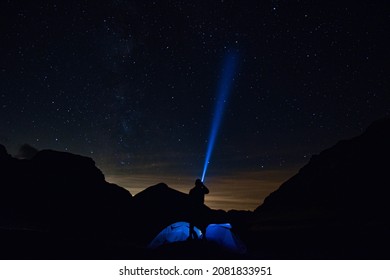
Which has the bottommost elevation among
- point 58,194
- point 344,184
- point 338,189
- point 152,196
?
point 338,189

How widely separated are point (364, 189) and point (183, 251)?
8193 cm

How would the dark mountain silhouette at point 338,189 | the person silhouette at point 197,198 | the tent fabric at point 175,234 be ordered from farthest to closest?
1. the dark mountain silhouette at point 338,189
2. the tent fabric at point 175,234
3. the person silhouette at point 197,198

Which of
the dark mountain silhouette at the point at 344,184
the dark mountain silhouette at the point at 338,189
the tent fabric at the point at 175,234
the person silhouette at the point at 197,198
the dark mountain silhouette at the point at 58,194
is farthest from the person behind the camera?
the dark mountain silhouette at the point at 58,194

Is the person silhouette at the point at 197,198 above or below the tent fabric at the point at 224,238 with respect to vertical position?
above

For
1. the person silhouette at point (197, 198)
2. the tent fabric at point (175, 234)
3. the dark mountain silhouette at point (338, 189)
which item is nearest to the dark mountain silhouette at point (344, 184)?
the dark mountain silhouette at point (338, 189)

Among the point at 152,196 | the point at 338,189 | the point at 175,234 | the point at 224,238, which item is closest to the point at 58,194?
the point at 152,196

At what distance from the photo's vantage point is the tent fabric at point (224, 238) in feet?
40.5

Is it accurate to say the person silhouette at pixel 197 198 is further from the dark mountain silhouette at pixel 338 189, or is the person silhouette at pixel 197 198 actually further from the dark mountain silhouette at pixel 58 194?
the dark mountain silhouette at pixel 58 194

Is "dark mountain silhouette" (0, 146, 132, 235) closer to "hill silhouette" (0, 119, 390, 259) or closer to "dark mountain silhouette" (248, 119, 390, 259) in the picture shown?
"hill silhouette" (0, 119, 390, 259)

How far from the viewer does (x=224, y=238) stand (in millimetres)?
12633

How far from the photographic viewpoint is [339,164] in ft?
361

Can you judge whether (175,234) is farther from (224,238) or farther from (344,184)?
(344,184)
